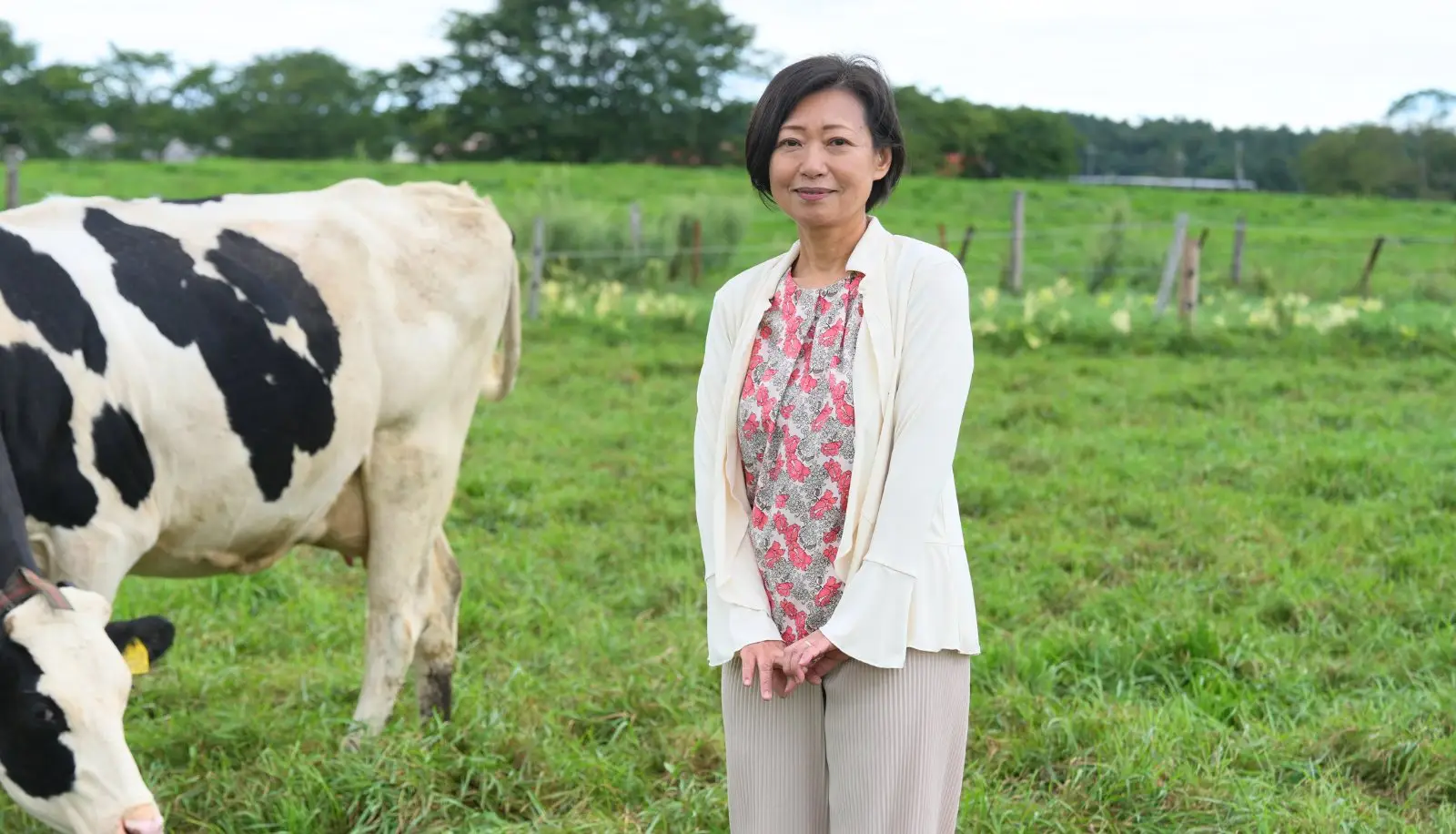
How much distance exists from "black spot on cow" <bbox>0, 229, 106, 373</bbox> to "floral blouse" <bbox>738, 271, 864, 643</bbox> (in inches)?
72.8

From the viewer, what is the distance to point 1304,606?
4824 mm

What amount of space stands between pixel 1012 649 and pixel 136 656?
8.88 ft

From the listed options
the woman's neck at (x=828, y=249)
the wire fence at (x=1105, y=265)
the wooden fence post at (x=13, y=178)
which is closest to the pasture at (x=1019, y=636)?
the woman's neck at (x=828, y=249)

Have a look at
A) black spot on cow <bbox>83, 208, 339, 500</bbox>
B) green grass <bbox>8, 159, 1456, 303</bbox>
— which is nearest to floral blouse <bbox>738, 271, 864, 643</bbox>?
black spot on cow <bbox>83, 208, 339, 500</bbox>

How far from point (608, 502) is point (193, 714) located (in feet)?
9.25

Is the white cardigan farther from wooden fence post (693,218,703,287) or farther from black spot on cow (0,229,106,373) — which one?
wooden fence post (693,218,703,287)

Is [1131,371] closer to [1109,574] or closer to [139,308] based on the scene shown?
[1109,574]

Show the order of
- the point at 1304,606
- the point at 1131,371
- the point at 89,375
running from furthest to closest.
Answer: the point at 1131,371 → the point at 1304,606 → the point at 89,375

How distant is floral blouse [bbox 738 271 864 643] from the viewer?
2.10 meters

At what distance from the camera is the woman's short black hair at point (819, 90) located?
211 centimetres

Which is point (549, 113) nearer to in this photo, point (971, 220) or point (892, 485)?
point (971, 220)

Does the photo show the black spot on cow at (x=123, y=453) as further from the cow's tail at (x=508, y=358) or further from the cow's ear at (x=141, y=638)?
the cow's tail at (x=508, y=358)

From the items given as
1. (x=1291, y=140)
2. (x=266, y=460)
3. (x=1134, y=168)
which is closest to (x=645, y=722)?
(x=266, y=460)

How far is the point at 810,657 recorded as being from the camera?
6.71 ft
